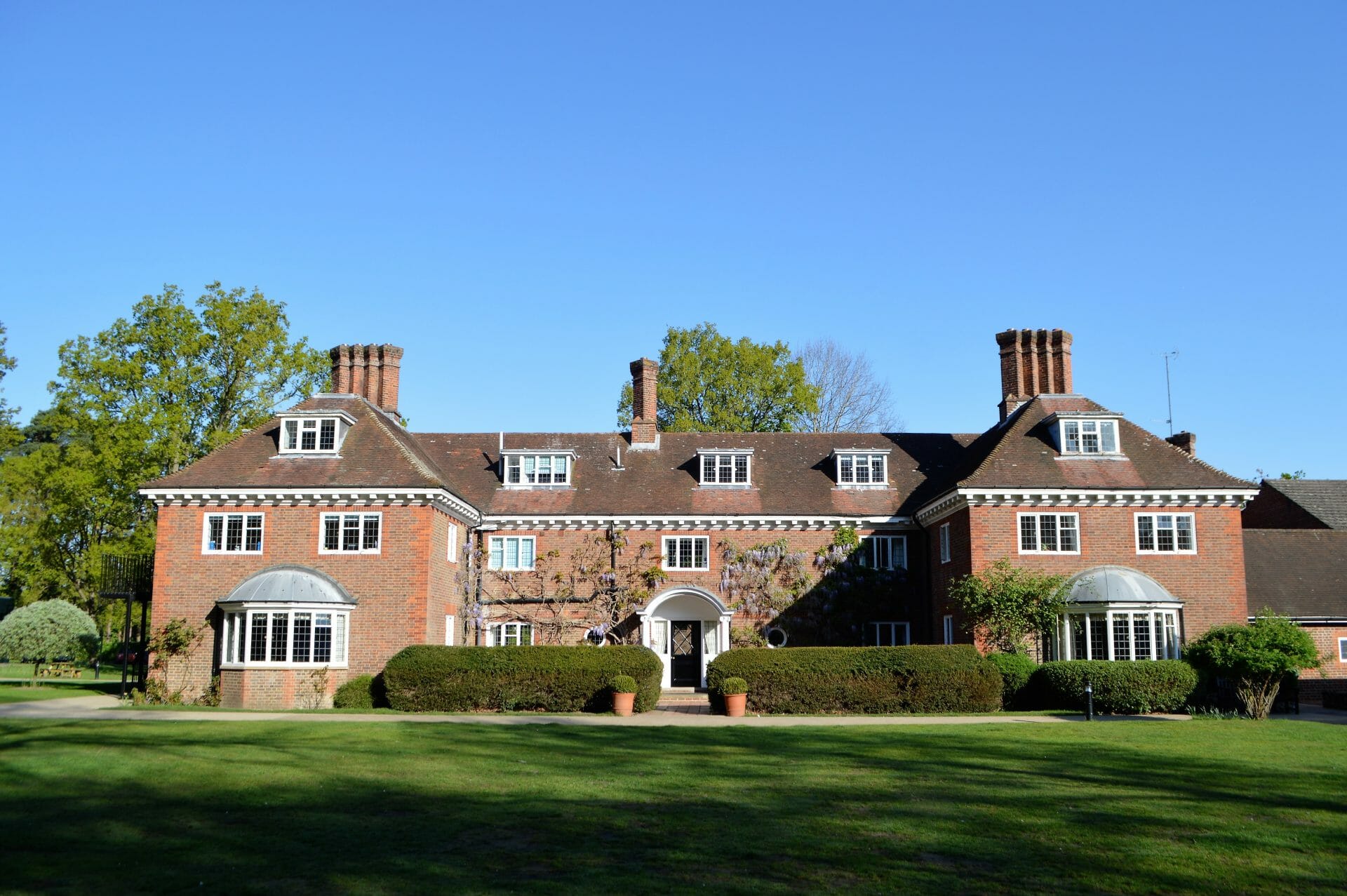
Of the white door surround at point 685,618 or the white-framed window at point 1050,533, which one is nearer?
the white-framed window at point 1050,533

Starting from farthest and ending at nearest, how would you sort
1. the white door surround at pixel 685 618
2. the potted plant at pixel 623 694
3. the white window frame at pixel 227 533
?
the white door surround at pixel 685 618 → the white window frame at pixel 227 533 → the potted plant at pixel 623 694

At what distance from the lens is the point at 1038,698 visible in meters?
27.8

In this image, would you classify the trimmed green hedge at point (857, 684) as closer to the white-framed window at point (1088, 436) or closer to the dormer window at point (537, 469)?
the white-framed window at point (1088, 436)

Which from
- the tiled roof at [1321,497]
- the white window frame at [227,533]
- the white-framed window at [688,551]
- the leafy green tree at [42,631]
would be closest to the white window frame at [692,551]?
the white-framed window at [688,551]

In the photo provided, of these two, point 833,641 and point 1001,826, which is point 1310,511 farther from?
point 1001,826

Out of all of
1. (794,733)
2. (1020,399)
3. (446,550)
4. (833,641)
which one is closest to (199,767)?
(794,733)

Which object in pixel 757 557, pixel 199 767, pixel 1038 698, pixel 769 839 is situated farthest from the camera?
pixel 757 557

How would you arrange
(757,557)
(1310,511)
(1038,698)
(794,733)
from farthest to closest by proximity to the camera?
(1310,511), (757,557), (1038,698), (794,733)

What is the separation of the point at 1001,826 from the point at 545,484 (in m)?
25.8

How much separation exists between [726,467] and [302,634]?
14461 mm

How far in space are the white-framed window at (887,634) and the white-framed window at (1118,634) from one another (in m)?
5.92

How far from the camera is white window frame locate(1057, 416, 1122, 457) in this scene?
31.6 meters

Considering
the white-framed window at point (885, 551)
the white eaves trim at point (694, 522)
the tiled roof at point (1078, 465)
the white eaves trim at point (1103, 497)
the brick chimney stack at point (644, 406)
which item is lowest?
the white-framed window at point (885, 551)

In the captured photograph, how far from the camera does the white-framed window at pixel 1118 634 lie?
28641mm
